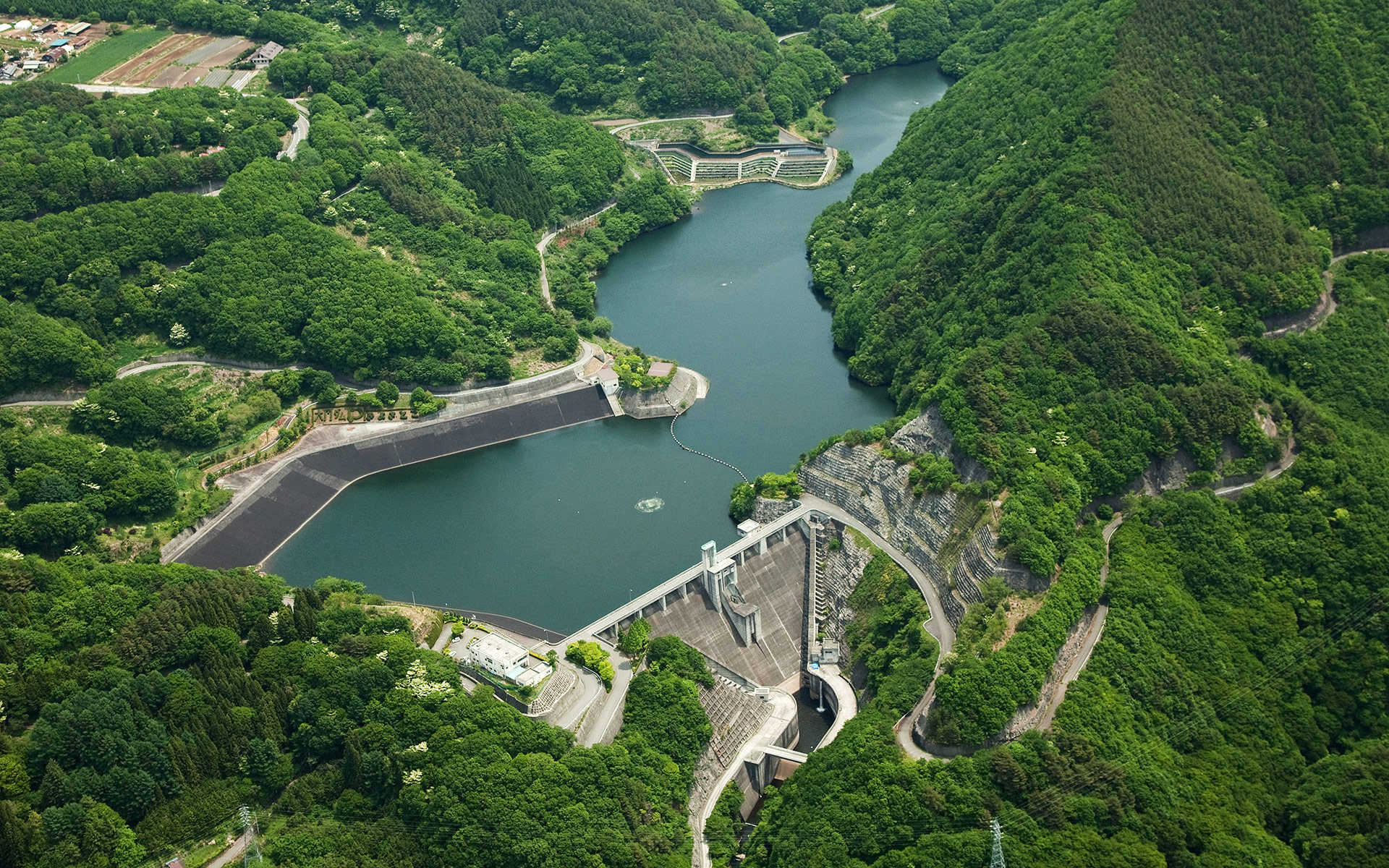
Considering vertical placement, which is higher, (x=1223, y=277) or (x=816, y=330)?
(x=1223, y=277)

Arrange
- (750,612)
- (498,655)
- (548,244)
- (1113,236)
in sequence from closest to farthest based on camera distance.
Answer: (498,655) → (750,612) → (1113,236) → (548,244)

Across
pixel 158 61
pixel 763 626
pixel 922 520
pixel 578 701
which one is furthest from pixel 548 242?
pixel 578 701

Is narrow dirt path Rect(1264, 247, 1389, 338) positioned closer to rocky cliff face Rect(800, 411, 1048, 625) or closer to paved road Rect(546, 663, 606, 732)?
rocky cliff face Rect(800, 411, 1048, 625)

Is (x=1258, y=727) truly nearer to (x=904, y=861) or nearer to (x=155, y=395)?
(x=904, y=861)

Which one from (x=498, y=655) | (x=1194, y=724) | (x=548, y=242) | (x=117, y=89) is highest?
(x=117, y=89)

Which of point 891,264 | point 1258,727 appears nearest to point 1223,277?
point 891,264

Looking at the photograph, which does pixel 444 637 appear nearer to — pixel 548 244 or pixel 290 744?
pixel 290 744
